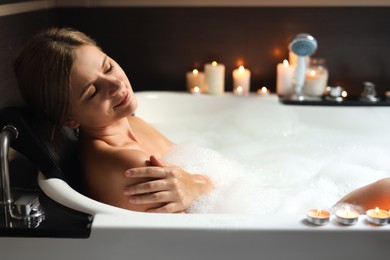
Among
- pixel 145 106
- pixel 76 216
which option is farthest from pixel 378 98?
pixel 76 216

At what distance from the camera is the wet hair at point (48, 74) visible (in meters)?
1.41

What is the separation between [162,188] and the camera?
53.9 inches

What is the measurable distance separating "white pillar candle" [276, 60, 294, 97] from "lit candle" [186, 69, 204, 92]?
1.25 feet

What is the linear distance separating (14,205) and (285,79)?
161 cm

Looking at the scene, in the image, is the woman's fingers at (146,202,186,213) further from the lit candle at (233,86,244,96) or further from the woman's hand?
the lit candle at (233,86,244,96)

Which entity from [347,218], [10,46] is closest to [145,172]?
[347,218]

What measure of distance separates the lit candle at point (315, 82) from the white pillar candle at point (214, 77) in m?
0.41

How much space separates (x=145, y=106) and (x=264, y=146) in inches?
24.1

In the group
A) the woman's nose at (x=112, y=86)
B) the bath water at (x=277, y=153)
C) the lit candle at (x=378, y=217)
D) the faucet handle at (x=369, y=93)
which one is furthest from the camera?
the faucet handle at (x=369, y=93)

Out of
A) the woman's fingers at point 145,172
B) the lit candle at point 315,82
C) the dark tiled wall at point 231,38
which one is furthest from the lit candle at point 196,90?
the woman's fingers at point 145,172

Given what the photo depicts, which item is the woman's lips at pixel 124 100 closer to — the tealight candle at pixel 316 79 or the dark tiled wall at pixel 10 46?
the dark tiled wall at pixel 10 46

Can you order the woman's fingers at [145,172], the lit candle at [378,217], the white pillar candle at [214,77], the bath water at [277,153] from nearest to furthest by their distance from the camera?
the lit candle at [378,217] < the woman's fingers at [145,172] < the bath water at [277,153] < the white pillar candle at [214,77]

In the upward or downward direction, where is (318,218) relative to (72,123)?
downward

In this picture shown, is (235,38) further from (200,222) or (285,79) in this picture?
(200,222)
